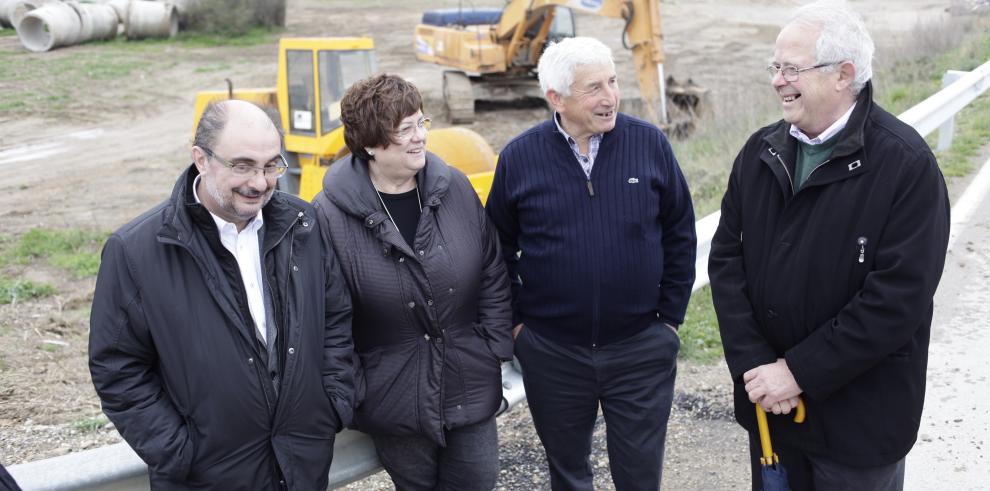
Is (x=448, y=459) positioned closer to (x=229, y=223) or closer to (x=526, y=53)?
(x=229, y=223)

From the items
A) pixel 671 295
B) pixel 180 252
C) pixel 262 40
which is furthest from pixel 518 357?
pixel 262 40

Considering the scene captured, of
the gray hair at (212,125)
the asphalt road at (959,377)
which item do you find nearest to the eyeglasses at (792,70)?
the gray hair at (212,125)

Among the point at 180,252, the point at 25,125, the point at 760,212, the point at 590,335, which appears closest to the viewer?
the point at 180,252

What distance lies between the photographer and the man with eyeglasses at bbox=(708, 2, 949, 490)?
2762 millimetres

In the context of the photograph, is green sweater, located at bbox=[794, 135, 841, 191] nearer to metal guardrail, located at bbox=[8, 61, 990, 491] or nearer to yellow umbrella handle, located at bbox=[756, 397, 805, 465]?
yellow umbrella handle, located at bbox=[756, 397, 805, 465]

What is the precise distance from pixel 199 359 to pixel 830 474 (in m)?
1.96

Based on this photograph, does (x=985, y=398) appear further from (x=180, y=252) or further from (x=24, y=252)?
(x=24, y=252)

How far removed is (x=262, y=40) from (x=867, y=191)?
2751 cm

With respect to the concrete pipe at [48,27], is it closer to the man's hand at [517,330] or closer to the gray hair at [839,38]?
the man's hand at [517,330]

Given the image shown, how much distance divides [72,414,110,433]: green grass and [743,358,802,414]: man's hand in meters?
3.11

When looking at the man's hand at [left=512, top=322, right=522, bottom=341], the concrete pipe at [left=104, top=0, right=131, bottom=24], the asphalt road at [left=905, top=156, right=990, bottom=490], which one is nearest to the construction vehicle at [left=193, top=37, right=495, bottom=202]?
the asphalt road at [left=905, top=156, right=990, bottom=490]

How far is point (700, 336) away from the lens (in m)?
5.12

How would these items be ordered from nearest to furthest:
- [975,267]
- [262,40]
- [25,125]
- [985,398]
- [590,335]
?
[590,335], [985,398], [975,267], [25,125], [262,40]

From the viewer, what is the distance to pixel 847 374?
2857mm
